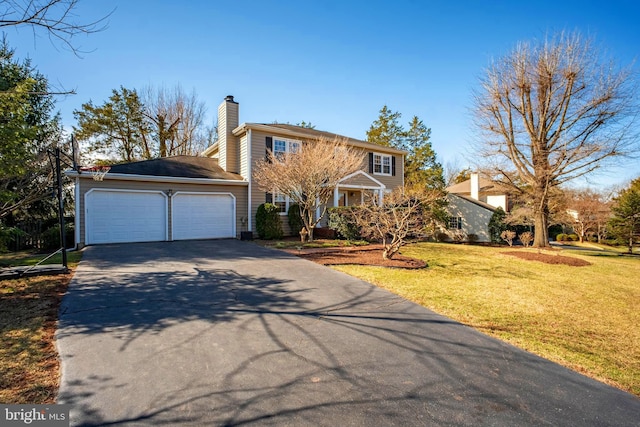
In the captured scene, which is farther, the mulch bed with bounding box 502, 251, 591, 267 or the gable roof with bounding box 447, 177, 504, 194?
the gable roof with bounding box 447, 177, 504, 194

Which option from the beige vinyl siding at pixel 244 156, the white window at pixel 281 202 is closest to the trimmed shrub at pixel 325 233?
the white window at pixel 281 202

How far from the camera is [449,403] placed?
2.65 meters

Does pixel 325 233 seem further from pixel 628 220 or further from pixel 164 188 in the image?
pixel 628 220

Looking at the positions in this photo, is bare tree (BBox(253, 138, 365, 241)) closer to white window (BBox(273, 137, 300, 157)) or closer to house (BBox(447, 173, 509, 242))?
white window (BBox(273, 137, 300, 157))

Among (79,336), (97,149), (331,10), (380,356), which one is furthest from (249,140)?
(97,149)

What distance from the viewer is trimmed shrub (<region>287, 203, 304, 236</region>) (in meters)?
15.2

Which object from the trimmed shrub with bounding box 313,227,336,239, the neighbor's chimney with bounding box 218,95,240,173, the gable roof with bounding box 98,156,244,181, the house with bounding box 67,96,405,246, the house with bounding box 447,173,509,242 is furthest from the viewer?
the house with bounding box 447,173,509,242

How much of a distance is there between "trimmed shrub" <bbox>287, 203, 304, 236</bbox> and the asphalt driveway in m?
9.57

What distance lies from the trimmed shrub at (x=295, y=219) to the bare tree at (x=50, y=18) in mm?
11045

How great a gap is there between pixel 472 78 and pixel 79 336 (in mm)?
18578

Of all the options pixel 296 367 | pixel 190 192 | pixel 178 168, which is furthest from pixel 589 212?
pixel 296 367

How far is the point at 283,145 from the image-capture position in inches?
617

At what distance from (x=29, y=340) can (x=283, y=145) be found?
1309 centimetres

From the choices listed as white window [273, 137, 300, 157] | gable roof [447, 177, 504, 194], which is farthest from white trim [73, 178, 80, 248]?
gable roof [447, 177, 504, 194]
